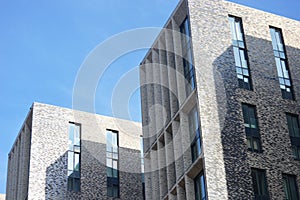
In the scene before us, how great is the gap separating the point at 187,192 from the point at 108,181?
58.4ft

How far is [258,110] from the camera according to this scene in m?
39.8

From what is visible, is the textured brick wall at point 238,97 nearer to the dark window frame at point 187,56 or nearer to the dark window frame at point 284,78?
the dark window frame at point 284,78

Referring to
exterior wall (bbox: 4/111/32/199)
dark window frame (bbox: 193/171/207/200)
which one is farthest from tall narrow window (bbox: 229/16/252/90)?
exterior wall (bbox: 4/111/32/199)

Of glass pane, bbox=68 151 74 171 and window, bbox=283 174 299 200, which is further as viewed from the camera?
glass pane, bbox=68 151 74 171

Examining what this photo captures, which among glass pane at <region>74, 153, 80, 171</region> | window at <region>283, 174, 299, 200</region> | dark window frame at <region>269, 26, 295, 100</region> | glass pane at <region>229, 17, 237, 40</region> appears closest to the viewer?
window at <region>283, 174, 299, 200</region>

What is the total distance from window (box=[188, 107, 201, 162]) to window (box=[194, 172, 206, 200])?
4.38 ft

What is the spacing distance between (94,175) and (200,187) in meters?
18.2

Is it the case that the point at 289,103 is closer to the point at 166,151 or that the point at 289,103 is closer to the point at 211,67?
the point at 211,67

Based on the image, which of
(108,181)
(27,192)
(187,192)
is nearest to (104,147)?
(108,181)

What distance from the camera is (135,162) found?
57.8m

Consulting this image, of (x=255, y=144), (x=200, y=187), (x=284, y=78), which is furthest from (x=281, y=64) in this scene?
(x=200, y=187)

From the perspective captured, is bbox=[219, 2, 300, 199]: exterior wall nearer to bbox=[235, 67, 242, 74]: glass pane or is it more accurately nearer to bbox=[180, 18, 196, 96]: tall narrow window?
bbox=[235, 67, 242, 74]: glass pane

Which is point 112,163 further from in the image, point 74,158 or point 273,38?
point 273,38

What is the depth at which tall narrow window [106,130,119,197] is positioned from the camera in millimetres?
55219
